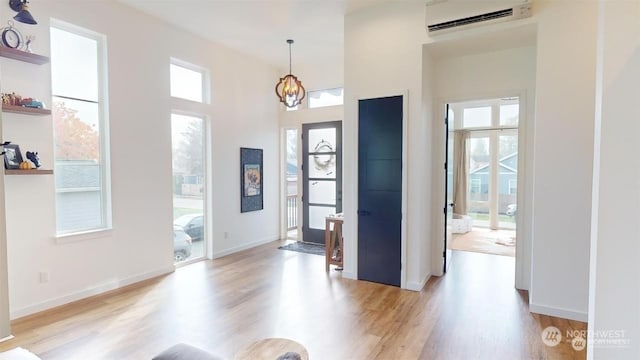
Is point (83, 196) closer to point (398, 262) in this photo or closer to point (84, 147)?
point (84, 147)

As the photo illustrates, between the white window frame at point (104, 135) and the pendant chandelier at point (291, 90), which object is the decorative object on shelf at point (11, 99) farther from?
the pendant chandelier at point (291, 90)

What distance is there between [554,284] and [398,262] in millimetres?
1549

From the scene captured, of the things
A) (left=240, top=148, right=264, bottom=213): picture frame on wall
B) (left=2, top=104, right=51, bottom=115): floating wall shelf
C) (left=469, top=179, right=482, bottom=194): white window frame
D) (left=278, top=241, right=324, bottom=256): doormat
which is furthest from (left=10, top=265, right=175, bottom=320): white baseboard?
(left=469, top=179, right=482, bottom=194): white window frame

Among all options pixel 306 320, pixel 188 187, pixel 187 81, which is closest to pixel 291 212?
pixel 188 187

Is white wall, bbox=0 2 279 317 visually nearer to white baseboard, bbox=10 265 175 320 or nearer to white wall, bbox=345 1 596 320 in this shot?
white baseboard, bbox=10 265 175 320

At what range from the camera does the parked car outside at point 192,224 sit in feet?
16.6

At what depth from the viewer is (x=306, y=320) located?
315cm

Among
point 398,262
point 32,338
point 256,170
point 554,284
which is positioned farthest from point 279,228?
point 554,284

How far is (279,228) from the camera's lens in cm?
686

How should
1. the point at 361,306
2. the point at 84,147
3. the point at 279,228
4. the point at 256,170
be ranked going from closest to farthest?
the point at 361,306
the point at 84,147
the point at 256,170
the point at 279,228

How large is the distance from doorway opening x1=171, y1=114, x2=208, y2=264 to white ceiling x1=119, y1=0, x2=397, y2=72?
135 centimetres

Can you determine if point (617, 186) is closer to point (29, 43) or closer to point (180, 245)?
point (29, 43)

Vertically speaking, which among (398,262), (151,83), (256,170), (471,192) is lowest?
(398,262)

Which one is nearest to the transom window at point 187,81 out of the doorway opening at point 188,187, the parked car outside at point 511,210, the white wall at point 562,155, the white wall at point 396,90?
the doorway opening at point 188,187
